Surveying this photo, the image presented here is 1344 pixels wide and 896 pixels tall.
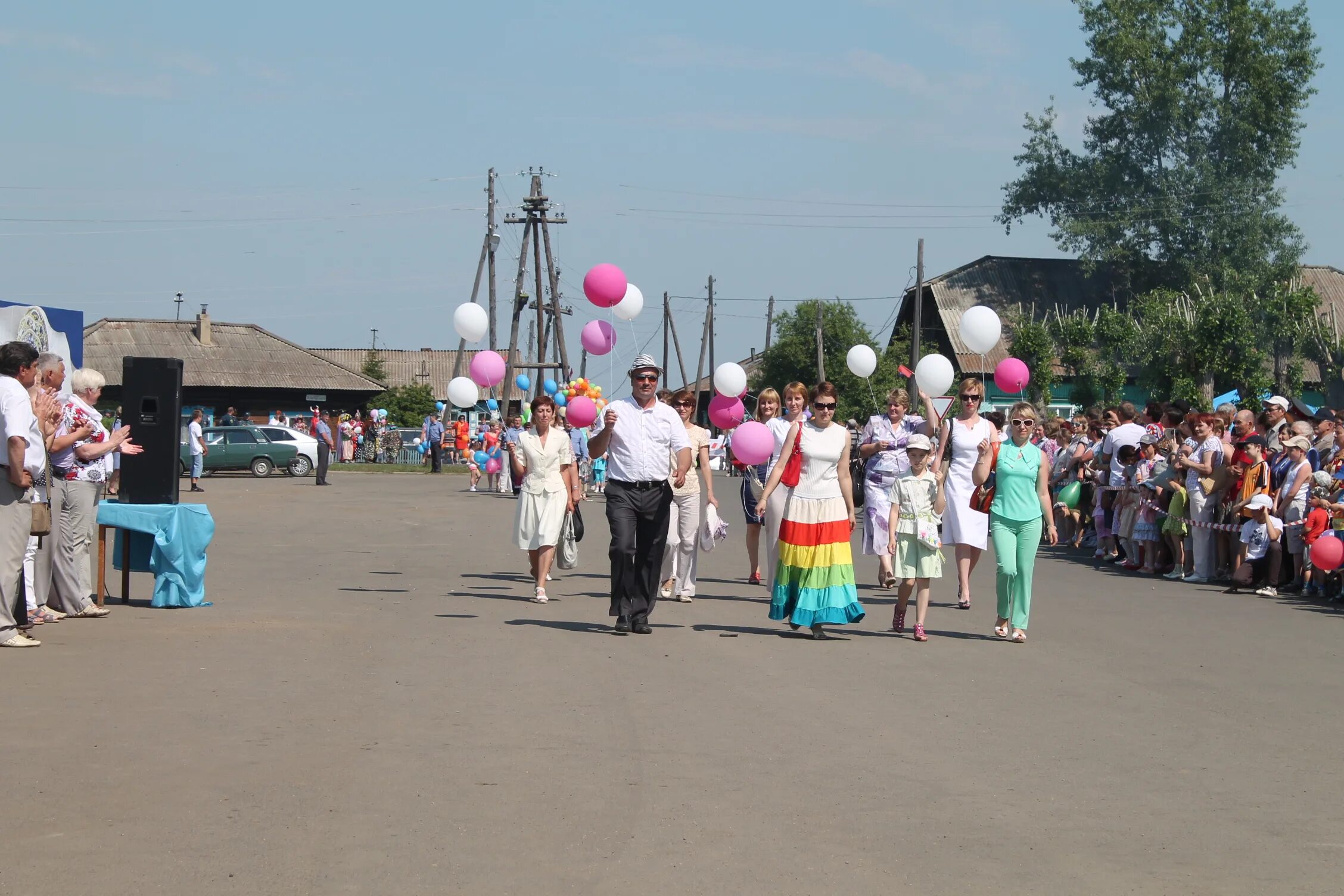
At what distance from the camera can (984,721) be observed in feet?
24.4

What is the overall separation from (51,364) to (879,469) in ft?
23.0

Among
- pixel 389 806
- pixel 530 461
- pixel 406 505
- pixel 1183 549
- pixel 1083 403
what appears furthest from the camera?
pixel 1083 403

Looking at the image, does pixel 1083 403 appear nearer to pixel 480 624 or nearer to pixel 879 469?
pixel 879 469

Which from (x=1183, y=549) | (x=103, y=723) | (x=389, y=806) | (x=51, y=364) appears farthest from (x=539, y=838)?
(x=1183, y=549)

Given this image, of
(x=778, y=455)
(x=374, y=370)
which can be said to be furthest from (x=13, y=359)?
(x=374, y=370)

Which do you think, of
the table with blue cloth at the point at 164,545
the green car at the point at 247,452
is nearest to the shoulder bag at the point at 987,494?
the table with blue cloth at the point at 164,545

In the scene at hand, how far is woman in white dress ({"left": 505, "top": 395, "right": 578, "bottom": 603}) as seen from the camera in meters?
12.5

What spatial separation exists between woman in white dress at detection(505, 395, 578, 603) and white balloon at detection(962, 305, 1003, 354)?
4.74 meters

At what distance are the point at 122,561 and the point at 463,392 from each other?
5.28m

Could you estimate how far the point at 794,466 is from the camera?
10477 millimetres

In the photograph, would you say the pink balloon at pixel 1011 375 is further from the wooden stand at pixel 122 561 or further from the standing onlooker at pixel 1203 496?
the wooden stand at pixel 122 561

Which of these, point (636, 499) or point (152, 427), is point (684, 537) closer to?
point (636, 499)

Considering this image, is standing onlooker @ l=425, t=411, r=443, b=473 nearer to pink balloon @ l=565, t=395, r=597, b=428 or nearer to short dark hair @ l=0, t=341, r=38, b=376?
pink balloon @ l=565, t=395, r=597, b=428

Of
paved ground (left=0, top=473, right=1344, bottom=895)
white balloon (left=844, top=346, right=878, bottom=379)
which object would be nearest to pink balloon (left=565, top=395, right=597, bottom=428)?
paved ground (left=0, top=473, right=1344, bottom=895)
